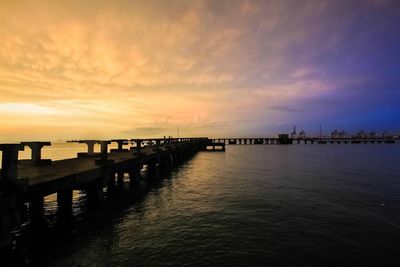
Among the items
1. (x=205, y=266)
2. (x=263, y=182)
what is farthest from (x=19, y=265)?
(x=263, y=182)

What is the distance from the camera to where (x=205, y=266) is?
28.1ft

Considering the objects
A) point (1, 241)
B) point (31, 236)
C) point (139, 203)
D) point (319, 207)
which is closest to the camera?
point (1, 241)

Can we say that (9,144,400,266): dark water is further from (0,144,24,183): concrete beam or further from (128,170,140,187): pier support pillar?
(0,144,24,183): concrete beam

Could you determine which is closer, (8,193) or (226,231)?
(8,193)

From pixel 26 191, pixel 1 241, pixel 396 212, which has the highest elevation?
pixel 26 191

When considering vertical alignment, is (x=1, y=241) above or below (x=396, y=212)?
above

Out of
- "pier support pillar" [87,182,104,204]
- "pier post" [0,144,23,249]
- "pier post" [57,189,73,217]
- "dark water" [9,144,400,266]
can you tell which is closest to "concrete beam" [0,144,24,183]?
"pier post" [0,144,23,249]

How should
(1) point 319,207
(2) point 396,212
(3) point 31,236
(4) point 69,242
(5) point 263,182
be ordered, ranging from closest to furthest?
(4) point 69,242
(3) point 31,236
(2) point 396,212
(1) point 319,207
(5) point 263,182

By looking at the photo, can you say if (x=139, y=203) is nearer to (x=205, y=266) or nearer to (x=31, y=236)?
(x=31, y=236)

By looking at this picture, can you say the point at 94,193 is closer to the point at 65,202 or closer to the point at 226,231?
the point at 65,202

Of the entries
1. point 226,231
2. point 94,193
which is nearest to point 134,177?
point 94,193

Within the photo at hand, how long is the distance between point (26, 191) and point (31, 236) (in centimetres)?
341

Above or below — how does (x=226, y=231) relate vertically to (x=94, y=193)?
below

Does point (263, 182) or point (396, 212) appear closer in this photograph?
point (396, 212)
